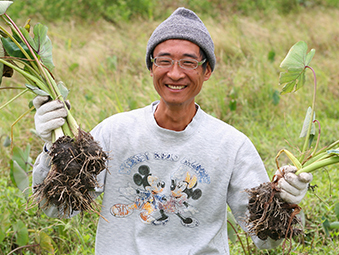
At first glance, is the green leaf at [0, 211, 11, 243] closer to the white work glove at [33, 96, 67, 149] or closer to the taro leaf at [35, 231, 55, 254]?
the taro leaf at [35, 231, 55, 254]

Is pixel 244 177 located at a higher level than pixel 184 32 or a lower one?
lower

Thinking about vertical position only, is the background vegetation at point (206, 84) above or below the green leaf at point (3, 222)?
below

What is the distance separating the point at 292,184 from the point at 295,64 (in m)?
0.55

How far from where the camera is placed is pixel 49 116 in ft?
5.36

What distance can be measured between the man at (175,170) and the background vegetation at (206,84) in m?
0.36

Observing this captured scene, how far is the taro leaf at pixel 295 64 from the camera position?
171 cm

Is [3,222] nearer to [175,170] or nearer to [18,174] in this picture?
[18,174]

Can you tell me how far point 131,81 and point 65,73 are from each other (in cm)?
88

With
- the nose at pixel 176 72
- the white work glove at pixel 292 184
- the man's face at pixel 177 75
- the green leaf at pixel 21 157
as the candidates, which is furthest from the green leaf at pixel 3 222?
the white work glove at pixel 292 184

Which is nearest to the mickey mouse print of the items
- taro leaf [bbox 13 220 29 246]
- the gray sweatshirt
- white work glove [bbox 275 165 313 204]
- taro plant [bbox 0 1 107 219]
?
the gray sweatshirt

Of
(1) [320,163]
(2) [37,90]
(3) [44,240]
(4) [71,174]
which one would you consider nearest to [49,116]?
(2) [37,90]

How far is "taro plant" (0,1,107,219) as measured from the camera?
62.0 inches

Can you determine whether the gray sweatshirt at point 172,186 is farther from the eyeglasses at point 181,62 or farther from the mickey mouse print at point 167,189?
the eyeglasses at point 181,62

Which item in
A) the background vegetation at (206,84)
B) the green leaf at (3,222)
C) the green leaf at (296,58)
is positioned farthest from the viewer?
the background vegetation at (206,84)
